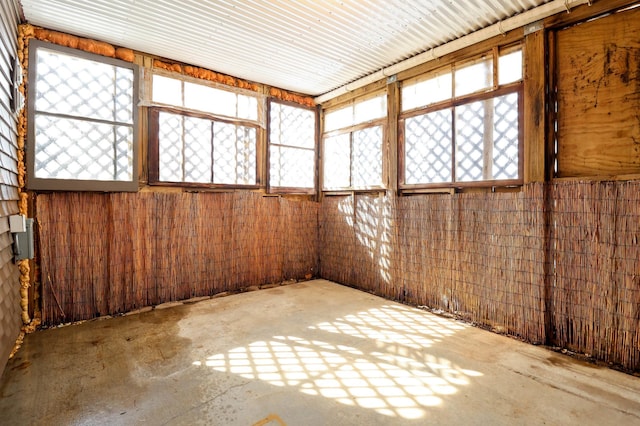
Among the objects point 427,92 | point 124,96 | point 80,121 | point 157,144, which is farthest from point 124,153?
point 427,92

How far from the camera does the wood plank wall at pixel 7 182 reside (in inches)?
96.3

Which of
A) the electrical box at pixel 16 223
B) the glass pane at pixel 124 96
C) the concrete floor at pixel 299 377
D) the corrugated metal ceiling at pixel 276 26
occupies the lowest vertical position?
the concrete floor at pixel 299 377

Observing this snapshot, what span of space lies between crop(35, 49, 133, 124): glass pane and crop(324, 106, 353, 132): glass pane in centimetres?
298

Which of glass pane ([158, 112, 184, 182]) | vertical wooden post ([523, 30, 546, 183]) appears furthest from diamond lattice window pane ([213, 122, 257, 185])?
vertical wooden post ([523, 30, 546, 183])

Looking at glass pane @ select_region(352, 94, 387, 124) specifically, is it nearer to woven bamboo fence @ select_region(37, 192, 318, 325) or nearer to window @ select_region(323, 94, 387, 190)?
window @ select_region(323, 94, 387, 190)

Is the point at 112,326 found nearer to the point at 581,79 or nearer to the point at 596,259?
the point at 596,259

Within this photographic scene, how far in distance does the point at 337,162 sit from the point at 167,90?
2.69 metres

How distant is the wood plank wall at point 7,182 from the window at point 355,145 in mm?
3914

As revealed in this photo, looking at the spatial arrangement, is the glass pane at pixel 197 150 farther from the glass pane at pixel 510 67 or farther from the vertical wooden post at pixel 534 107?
the vertical wooden post at pixel 534 107

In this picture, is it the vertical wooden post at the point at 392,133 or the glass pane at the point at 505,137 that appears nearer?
the glass pane at the point at 505,137

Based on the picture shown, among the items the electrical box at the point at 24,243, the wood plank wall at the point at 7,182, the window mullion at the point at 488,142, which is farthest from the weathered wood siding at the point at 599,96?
the electrical box at the point at 24,243

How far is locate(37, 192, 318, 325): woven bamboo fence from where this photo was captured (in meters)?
3.44

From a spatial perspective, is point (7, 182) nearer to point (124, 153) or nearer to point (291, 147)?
point (124, 153)

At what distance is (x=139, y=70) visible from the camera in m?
3.93
